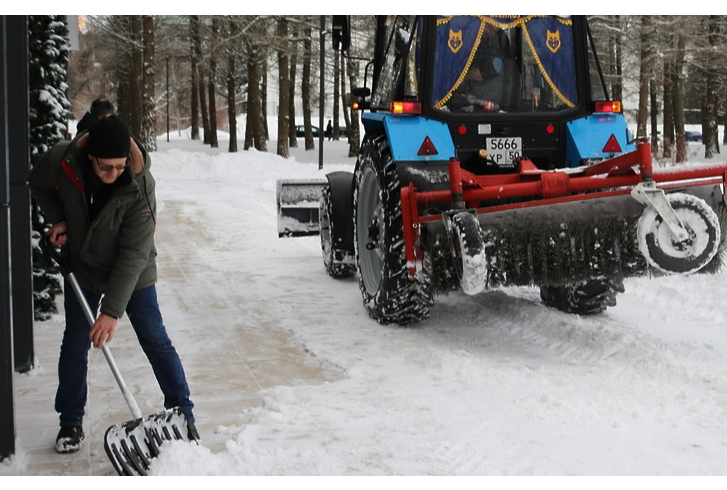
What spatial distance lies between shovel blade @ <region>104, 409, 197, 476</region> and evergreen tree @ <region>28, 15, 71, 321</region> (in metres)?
3.10

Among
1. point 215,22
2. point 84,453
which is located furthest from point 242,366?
point 215,22

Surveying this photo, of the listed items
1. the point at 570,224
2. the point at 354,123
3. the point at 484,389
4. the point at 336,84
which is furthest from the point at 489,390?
the point at 336,84

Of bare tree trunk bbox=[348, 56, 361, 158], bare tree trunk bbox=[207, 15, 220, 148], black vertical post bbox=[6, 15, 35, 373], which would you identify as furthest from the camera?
bare tree trunk bbox=[207, 15, 220, 148]

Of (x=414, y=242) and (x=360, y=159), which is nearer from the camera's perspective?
(x=414, y=242)

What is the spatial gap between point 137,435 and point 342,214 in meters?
4.49

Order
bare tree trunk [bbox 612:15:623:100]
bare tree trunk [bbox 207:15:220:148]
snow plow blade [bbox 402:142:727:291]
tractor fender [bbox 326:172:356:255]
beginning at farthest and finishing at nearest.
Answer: bare tree trunk [bbox 207:15:220:148], bare tree trunk [bbox 612:15:623:100], tractor fender [bbox 326:172:356:255], snow plow blade [bbox 402:142:727:291]

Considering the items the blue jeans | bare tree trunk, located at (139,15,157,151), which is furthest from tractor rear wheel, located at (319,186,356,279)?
bare tree trunk, located at (139,15,157,151)

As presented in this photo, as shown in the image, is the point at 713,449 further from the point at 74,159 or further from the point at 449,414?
the point at 74,159

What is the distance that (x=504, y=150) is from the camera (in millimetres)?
6707

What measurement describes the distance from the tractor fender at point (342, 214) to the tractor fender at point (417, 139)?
1.78 m

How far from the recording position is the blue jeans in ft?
14.3

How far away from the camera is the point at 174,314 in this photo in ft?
24.1

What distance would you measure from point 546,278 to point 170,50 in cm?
3409

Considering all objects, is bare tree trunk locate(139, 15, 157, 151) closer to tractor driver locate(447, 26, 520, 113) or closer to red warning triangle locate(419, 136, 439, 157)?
tractor driver locate(447, 26, 520, 113)
